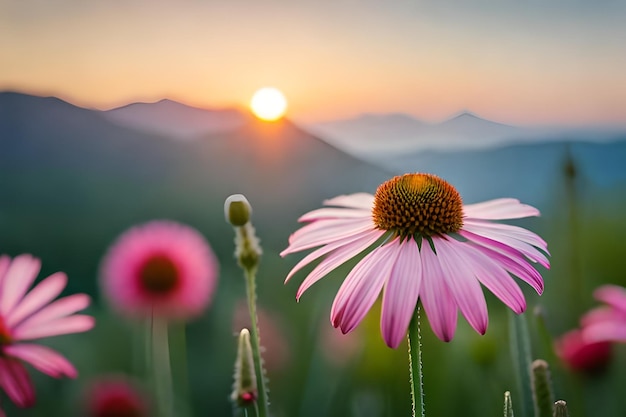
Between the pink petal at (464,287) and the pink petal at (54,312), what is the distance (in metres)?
0.14

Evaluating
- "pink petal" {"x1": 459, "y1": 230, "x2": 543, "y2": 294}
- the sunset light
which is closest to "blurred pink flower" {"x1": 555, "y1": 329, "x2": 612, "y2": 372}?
"pink petal" {"x1": 459, "y1": 230, "x2": 543, "y2": 294}

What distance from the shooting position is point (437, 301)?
0.22 meters

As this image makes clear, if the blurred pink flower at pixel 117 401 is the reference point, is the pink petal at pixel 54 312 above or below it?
above

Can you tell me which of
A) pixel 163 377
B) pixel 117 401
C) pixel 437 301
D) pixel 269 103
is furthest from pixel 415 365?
pixel 269 103

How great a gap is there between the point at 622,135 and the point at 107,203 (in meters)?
0.44

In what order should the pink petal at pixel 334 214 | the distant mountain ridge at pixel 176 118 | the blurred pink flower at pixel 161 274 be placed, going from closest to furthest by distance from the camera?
the pink petal at pixel 334 214 < the blurred pink flower at pixel 161 274 < the distant mountain ridge at pixel 176 118

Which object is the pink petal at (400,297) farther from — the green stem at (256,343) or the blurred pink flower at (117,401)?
the blurred pink flower at (117,401)

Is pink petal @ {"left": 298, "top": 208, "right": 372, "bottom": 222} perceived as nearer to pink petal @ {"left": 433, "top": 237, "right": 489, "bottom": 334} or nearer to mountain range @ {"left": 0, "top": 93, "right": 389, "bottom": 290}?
pink petal @ {"left": 433, "top": 237, "right": 489, "bottom": 334}

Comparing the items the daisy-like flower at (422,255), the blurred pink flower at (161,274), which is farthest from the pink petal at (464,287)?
the blurred pink flower at (161,274)

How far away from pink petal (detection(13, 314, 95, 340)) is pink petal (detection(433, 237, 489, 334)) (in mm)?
132

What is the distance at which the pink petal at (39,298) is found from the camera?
28 centimetres

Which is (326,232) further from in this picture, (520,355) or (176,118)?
(176,118)

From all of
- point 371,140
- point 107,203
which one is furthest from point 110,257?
point 371,140

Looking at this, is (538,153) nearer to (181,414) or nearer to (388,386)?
(388,386)
